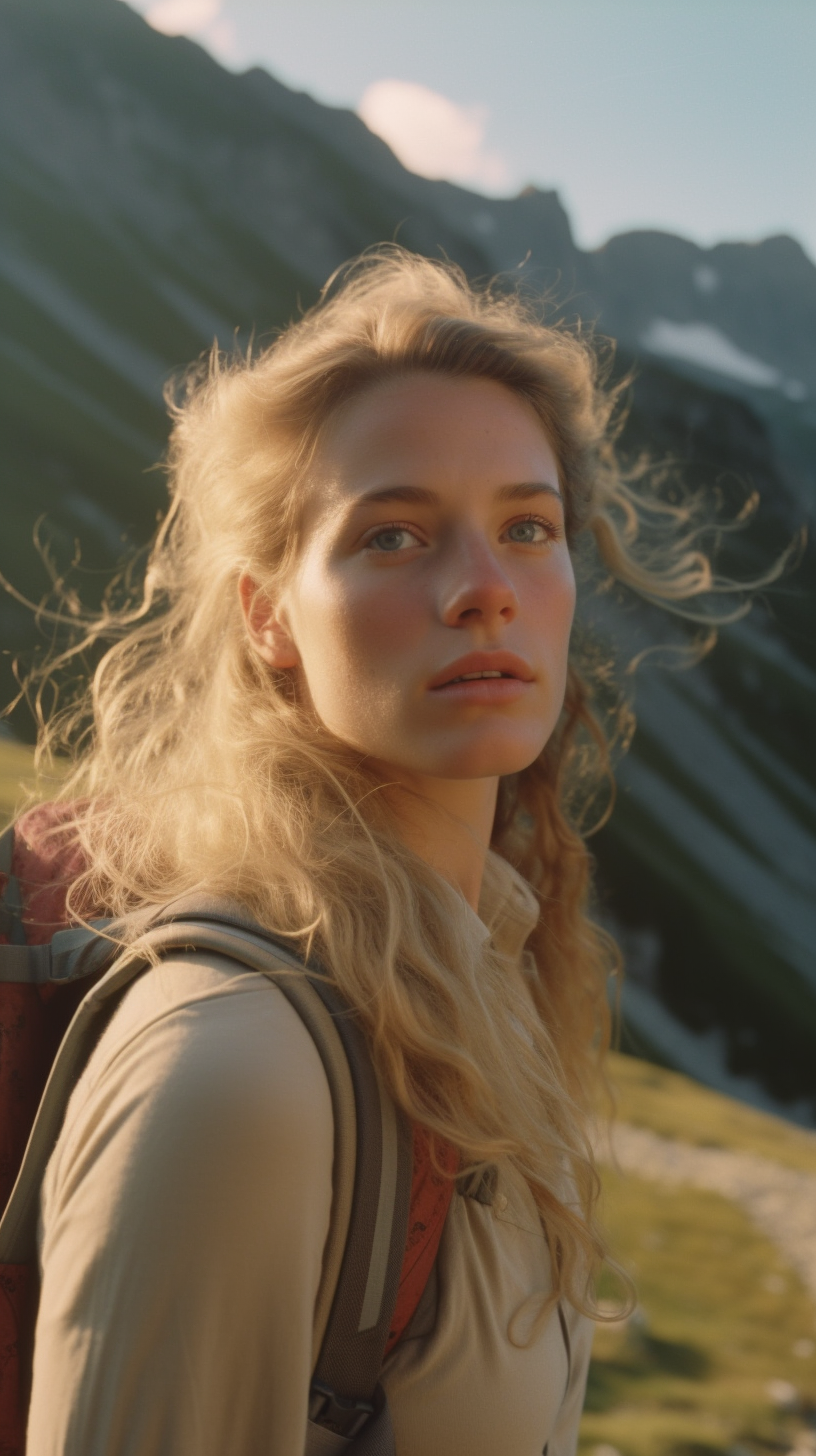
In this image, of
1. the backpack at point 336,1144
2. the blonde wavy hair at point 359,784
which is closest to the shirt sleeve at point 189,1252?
the backpack at point 336,1144

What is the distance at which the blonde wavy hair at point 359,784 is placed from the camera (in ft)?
9.75

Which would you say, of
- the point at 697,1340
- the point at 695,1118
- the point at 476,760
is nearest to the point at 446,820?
the point at 476,760

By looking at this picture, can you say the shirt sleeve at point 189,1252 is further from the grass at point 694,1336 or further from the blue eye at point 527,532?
the grass at point 694,1336

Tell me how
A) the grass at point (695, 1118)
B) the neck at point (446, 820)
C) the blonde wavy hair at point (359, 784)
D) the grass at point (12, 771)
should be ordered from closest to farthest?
the blonde wavy hair at point (359, 784), the neck at point (446, 820), the grass at point (12, 771), the grass at point (695, 1118)

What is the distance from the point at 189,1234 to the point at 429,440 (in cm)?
222

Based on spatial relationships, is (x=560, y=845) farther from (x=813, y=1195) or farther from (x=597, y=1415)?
(x=813, y=1195)

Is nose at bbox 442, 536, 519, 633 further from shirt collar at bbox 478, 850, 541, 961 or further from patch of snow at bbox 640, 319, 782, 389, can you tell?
patch of snow at bbox 640, 319, 782, 389

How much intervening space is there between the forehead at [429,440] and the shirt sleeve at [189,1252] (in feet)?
5.60

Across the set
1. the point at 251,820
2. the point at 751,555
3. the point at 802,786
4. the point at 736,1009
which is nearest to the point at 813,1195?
the point at 251,820

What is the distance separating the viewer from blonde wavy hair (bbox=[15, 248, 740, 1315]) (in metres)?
2.97

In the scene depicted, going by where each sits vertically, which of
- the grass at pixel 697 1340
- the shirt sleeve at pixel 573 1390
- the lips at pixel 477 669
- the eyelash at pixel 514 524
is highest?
the eyelash at pixel 514 524

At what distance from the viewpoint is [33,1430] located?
2359mm

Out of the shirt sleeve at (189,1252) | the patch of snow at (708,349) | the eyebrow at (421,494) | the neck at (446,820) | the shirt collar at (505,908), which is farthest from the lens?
the patch of snow at (708,349)

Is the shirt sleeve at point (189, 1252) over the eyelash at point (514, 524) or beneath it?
beneath
